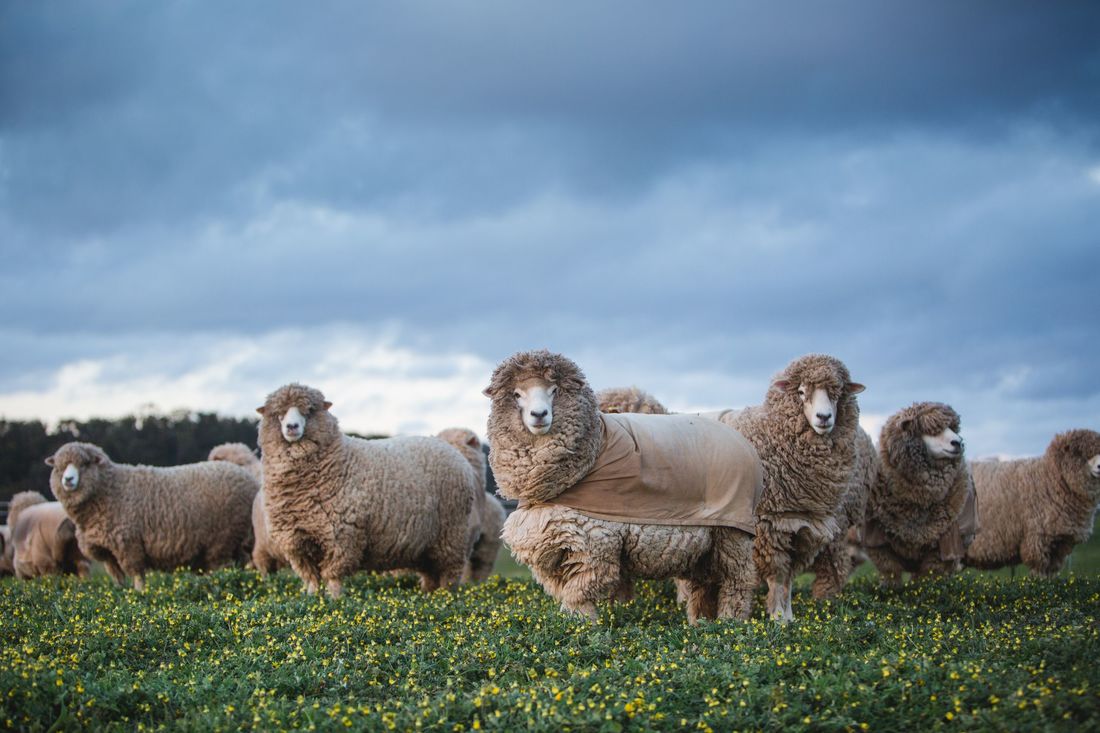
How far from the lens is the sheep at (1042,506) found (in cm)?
1420

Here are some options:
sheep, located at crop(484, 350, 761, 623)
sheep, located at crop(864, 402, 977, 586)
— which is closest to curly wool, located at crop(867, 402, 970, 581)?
sheep, located at crop(864, 402, 977, 586)

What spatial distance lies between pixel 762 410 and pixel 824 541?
1456 mm

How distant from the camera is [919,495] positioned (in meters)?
11.9

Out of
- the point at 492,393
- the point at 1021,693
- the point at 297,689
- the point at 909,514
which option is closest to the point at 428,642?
the point at 297,689

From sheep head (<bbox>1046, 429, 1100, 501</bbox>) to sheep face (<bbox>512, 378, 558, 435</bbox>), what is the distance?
10339mm

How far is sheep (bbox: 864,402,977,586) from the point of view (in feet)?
Answer: 38.8

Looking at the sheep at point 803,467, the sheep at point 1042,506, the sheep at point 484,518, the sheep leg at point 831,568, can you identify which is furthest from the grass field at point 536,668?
the sheep at point 1042,506

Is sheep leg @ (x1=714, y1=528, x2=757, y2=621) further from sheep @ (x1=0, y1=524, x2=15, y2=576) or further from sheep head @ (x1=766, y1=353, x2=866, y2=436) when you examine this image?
sheep @ (x1=0, y1=524, x2=15, y2=576)

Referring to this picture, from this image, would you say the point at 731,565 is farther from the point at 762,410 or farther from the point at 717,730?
the point at 717,730

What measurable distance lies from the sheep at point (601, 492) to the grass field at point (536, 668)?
51 cm

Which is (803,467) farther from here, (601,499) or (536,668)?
(536,668)

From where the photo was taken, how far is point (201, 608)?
902cm

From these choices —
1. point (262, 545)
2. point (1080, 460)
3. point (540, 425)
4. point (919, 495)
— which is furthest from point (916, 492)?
point (262, 545)

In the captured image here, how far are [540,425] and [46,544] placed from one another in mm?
14565
